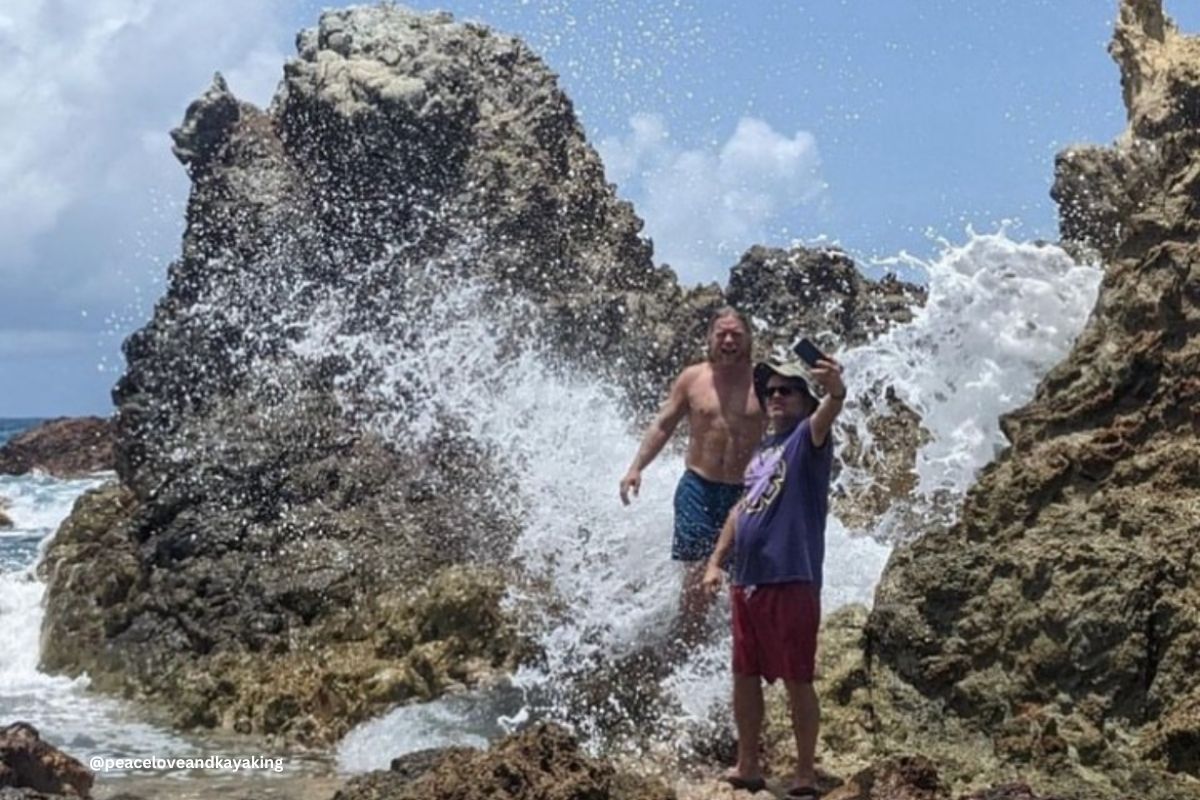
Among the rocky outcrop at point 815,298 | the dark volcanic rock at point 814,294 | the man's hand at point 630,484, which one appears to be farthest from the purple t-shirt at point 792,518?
the dark volcanic rock at point 814,294

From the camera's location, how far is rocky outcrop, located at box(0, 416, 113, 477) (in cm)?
3872

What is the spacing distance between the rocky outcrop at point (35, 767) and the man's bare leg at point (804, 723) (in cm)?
252

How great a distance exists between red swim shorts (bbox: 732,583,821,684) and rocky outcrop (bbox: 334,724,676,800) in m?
0.59

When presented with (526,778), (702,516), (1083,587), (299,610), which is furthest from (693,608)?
(299,610)

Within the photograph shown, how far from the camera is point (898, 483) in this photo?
10391mm

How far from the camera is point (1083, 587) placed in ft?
17.0

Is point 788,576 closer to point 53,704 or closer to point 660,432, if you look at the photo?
point 660,432

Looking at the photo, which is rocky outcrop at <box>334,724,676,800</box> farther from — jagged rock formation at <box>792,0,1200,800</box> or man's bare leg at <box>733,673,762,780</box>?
jagged rock formation at <box>792,0,1200,800</box>

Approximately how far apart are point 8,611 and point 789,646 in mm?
7637

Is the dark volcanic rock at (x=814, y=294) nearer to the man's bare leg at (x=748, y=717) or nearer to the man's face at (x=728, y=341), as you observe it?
the man's face at (x=728, y=341)

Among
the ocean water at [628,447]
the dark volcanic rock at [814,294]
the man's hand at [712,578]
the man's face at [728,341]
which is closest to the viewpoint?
the man's hand at [712,578]

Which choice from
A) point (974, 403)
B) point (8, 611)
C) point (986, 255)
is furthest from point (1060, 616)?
point (8, 611)

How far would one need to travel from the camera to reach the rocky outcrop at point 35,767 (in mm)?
5172

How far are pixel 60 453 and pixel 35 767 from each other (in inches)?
1426
